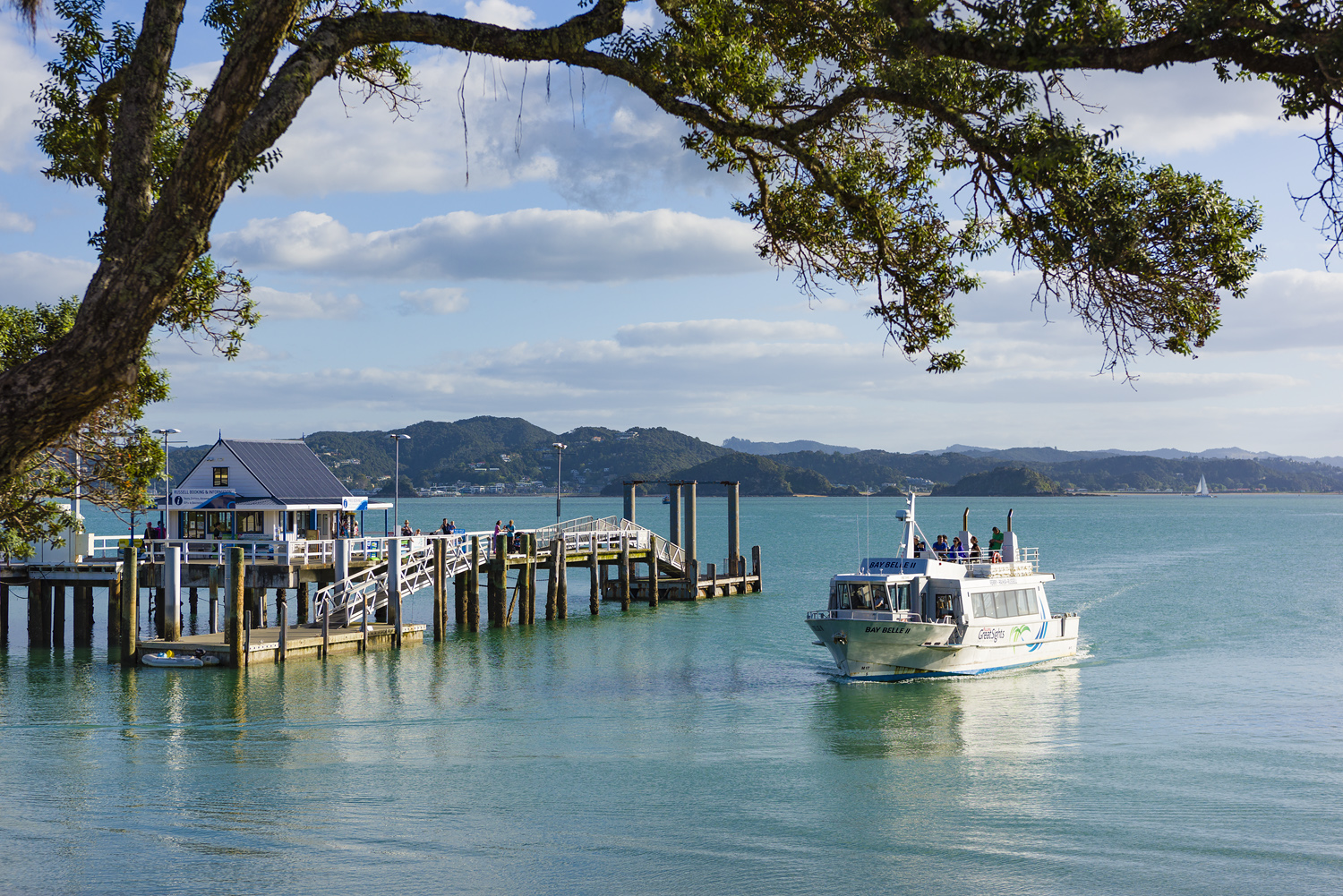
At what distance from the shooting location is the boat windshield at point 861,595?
32.3 m

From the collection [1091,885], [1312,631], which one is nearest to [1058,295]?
[1091,885]

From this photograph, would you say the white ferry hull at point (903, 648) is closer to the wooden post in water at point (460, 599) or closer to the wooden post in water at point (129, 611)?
the wooden post in water at point (460, 599)

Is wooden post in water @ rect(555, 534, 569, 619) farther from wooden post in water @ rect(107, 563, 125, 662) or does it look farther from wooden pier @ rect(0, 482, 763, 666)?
wooden post in water @ rect(107, 563, 125, 662)

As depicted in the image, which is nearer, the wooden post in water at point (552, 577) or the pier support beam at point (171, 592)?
the pier support beam at point (171, 592)

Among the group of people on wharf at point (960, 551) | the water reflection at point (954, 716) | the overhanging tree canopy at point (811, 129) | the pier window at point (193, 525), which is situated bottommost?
the water reflection at point (954, 716)

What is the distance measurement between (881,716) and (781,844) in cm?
1193

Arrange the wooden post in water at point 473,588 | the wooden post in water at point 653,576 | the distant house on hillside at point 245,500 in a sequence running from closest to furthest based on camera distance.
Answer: the distant house on hillside at point 245,500
the wooden post in water at point 473,588
the wooden post in water at point 653,576

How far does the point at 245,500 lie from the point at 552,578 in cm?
1307

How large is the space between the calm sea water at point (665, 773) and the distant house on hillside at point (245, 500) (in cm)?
582

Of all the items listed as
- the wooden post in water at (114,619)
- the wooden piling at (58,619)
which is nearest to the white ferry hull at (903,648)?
the wooden post in water at (114,619)

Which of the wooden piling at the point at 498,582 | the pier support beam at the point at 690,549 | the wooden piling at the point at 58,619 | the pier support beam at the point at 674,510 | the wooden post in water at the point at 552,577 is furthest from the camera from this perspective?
the pier support beam at the point at 674,510

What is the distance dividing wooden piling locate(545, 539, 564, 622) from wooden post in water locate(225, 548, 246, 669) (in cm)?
1587

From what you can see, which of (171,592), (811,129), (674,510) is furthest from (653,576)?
(811,129)

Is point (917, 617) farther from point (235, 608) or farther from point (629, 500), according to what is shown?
point (629, 500)
